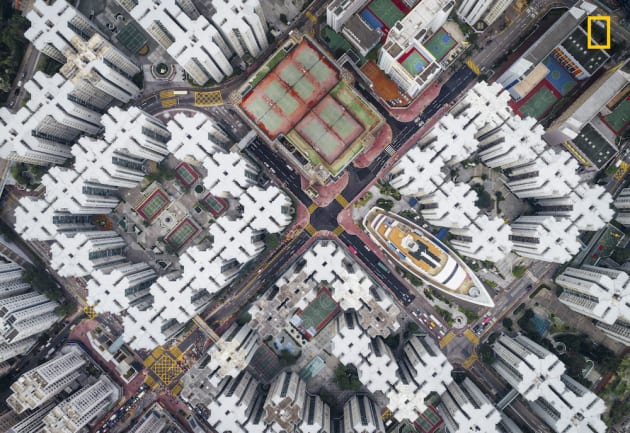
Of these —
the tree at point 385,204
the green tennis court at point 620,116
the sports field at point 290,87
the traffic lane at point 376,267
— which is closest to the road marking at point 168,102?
the sports field at point 290,87

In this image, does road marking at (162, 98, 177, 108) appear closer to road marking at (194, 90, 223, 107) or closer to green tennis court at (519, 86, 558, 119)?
road marking at (194, 90, 223, 107)

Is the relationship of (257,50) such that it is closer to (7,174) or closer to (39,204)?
(39,204)

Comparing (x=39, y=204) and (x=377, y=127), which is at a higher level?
(x=39, y=204)

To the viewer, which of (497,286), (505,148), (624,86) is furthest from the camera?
(497,286)

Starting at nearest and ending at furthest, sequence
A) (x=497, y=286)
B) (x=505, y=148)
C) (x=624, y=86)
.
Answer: (x=505, y=148) → (x=624, y=86) → (x=497, y=286)

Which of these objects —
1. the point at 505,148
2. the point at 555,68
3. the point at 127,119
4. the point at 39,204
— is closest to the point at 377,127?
the point at 505,148
